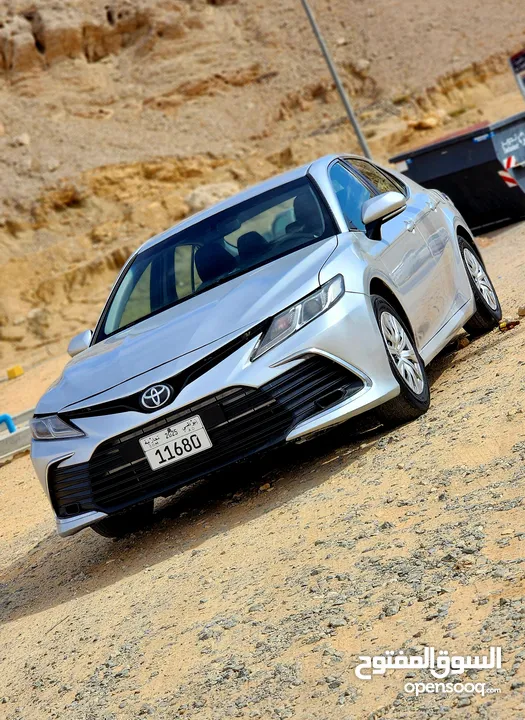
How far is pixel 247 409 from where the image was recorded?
5.76 meters

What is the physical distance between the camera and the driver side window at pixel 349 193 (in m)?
6.93

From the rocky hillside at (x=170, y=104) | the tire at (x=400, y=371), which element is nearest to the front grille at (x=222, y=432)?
the tire at (x=400, y=371)

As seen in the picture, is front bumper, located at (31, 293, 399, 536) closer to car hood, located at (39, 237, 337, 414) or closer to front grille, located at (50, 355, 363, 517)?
front grille, located at (50, 355, 363, 517)

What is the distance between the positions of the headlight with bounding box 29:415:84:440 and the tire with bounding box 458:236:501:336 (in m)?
3.38

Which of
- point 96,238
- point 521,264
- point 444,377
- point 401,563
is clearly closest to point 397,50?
point 96,238

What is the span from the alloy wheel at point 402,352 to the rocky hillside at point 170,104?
2540 cm

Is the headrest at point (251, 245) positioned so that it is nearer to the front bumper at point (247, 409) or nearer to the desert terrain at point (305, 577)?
the front bumper at point (247, 409)

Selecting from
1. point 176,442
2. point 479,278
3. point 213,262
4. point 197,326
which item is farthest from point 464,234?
point 176,442

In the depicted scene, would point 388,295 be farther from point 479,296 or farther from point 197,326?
point 479,296

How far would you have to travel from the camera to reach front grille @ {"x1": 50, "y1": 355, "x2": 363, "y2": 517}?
5.75 m

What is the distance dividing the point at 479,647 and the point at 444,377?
14.0 ft

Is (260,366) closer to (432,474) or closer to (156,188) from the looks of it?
(432,474)

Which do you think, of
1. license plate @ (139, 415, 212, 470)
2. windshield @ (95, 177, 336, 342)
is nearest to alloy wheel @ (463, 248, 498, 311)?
windshield @ (95, 177, 336, 342)

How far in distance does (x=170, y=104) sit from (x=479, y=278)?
37.2 m
